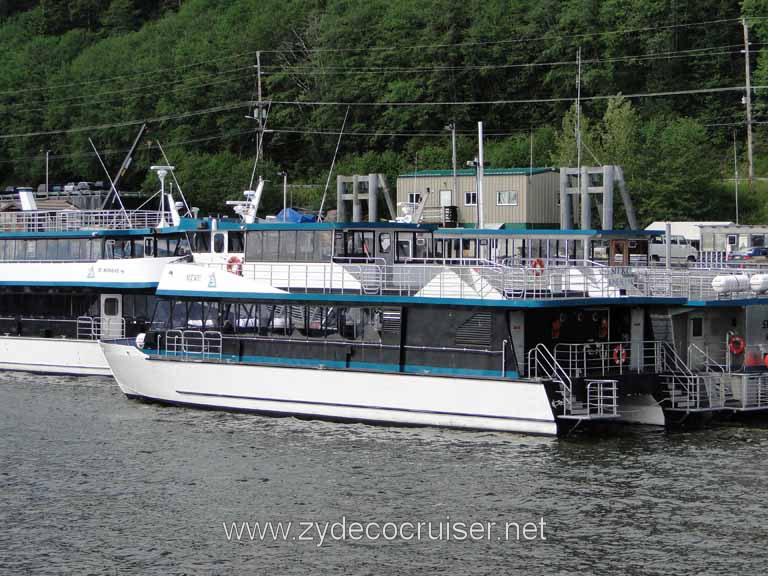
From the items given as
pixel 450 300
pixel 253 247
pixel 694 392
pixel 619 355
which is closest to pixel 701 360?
pixel 694 392

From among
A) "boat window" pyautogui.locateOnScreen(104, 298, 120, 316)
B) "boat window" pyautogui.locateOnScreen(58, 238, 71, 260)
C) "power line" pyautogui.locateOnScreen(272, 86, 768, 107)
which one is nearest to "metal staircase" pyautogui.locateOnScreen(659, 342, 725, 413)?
"boat window" pyautogui.locateOnScreen(104, 298, 120, 316)

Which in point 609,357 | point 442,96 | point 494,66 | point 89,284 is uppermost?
point 494,66

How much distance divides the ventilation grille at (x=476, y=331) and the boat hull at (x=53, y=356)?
1551cm

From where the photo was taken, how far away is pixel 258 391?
31953mm

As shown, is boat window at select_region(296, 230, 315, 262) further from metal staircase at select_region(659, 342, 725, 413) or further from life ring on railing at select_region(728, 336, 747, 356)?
life ring on railing at select_region(728, 336, 747, 356)

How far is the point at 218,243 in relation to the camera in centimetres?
3550

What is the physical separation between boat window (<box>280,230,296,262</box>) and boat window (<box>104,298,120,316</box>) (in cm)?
996

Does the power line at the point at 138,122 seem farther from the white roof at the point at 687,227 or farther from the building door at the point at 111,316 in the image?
the building door at the point at 111,316

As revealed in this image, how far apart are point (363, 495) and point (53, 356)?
823 inches

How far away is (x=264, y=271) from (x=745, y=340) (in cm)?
1204

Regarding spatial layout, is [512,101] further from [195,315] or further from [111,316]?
[195,315]

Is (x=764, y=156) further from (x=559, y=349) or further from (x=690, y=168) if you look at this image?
(x=559, y=349)

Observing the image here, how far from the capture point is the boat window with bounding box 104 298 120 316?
4144 cm

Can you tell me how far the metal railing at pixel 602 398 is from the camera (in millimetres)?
27609
